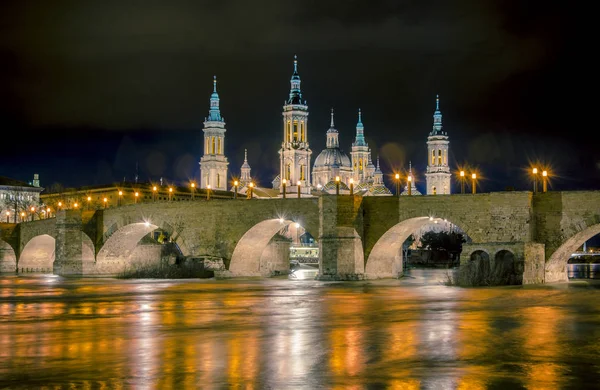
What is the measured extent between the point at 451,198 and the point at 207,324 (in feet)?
65.5

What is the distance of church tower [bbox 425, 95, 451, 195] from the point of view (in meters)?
140

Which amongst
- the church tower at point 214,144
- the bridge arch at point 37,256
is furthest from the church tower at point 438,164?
the bridge arch at point 37,256

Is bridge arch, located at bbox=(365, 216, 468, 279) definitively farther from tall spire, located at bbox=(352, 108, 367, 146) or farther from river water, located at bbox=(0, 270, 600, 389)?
tall spire, located at bbox=(352, 108, 367, 146)

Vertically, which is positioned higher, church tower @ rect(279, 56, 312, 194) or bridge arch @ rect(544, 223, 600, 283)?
church tower @ rect(279, 56, 312, 194)

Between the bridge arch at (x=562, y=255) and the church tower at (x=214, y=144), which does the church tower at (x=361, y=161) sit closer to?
the church tower at (x=214, y=144)

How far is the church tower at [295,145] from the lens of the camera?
130 metres

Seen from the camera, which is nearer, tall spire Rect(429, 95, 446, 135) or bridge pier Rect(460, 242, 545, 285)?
bridge pier Rect(460, 242, 545, 285)

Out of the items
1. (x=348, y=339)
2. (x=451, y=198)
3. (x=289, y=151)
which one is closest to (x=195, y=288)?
(x=451, y=198)

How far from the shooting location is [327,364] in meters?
13.0

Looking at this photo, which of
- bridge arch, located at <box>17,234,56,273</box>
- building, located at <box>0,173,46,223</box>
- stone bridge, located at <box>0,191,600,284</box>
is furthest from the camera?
building, located at <box>0,173,46,223</box>

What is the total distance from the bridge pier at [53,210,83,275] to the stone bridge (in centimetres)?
7

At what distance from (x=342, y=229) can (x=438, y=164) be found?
10441cm

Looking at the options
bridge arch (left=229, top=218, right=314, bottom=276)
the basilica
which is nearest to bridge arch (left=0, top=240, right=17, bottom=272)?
bridge arch (left=229, top=218, right=314, bottom=276)

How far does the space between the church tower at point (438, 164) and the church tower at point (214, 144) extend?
35.6 metres
